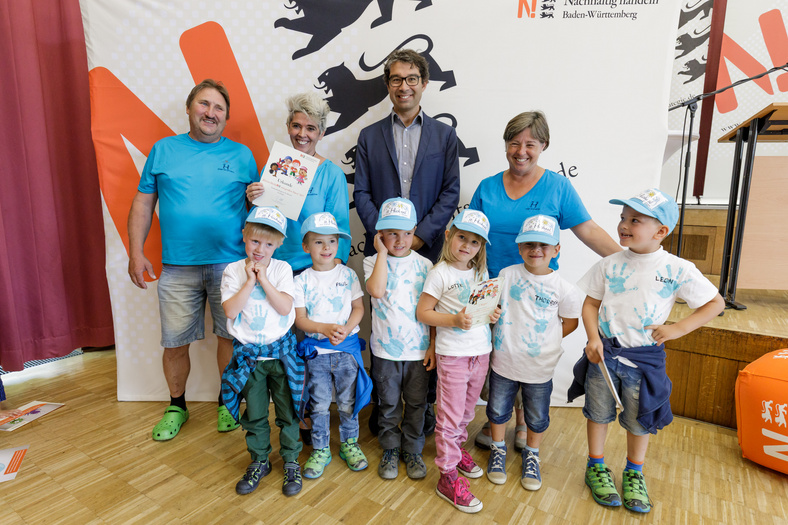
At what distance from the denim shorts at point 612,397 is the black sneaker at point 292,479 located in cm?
125

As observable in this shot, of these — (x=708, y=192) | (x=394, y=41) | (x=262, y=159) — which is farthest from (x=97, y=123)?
(x=708, y=192)

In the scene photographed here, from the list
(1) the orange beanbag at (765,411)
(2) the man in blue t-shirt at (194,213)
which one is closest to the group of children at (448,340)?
(2) the man in blue t-shirt at (194,213)

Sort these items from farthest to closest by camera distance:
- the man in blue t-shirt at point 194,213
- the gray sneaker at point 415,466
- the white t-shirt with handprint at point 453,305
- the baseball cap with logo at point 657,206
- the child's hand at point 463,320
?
1. the man in blue t-shirt at point 194,213
2. the gray sneaker at point 415,466
3. the white t-shirt with handprint at point 453,305
4. the child's hand at point 463,320
5. the baseball cap with logo at point 657,206

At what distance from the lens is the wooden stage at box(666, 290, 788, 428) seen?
2.06m

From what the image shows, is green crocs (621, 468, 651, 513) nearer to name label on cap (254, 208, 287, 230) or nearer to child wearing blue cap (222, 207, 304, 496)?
child wearing blue cap (222, 207, 304, 496)

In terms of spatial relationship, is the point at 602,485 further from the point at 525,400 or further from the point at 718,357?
the point at 718,357

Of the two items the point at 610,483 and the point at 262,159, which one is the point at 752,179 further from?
the point at 262,159

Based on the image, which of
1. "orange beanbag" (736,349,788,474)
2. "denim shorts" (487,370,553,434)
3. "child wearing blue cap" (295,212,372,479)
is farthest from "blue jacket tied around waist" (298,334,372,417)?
"orange beanbag" (736,349,788,474)

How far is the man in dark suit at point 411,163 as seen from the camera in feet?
6.49

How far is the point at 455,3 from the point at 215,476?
267 centimetres

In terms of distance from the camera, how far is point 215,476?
1796 millimetres

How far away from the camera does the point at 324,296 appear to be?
1.75 m

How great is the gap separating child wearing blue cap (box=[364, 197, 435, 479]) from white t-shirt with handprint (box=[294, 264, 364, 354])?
130 mm

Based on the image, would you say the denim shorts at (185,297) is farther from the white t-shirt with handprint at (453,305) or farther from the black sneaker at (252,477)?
the white t-shirt with handprint at (453,305)
